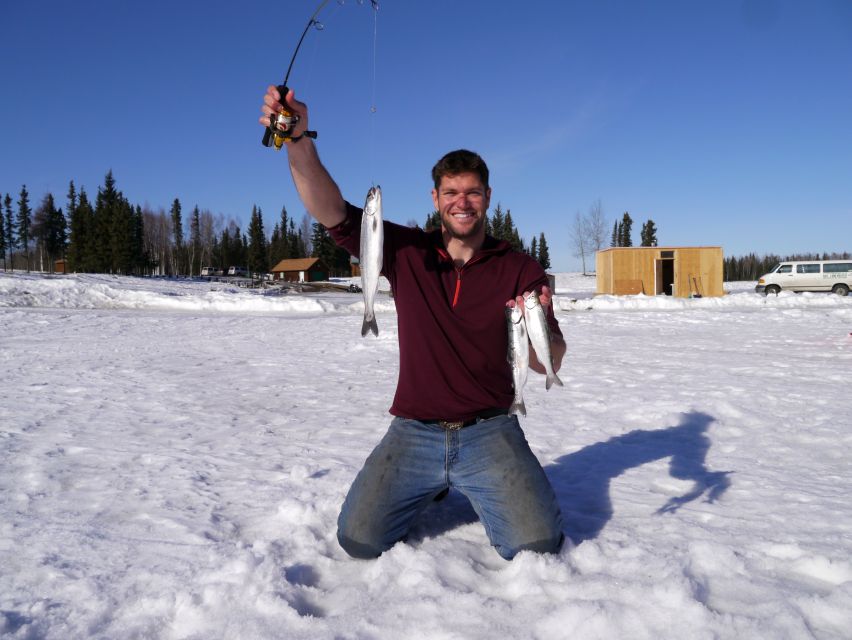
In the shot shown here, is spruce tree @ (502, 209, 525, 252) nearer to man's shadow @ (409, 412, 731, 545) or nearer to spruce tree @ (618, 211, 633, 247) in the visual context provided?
spruce tree @ (618, 211, 633, 247)

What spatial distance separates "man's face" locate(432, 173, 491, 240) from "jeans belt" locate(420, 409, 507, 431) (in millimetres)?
1020

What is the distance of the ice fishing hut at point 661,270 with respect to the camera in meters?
28.9

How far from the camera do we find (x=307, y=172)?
2.86 m

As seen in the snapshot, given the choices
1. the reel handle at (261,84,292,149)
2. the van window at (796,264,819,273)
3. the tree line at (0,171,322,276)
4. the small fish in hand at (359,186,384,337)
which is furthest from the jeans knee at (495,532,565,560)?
the tree line at (0,171,322,276)

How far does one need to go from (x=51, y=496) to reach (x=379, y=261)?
9.49 feet

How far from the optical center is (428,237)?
333 cm

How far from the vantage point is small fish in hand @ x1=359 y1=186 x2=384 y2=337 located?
7.58ft

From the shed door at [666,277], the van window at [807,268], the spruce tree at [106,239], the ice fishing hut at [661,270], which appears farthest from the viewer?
the spruce tree at [106,239]

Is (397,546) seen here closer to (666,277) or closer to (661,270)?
(661,270)

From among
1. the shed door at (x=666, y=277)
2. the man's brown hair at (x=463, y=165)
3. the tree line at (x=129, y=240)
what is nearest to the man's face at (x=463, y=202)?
the man's brown hair at (x=463, y=165)

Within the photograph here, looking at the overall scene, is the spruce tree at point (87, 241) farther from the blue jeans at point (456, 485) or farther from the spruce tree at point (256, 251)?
the blue jeans at point (456, 485)

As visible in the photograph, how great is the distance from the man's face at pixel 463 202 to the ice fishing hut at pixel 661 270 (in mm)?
28299

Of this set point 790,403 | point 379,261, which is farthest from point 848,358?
point 379,261

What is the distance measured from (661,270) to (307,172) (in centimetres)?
3002
